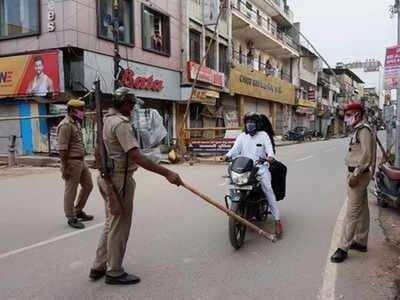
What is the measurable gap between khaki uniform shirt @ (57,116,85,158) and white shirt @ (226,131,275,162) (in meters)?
2.22

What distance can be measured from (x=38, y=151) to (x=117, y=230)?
14441mm

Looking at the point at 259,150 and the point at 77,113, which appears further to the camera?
the point at 77,113

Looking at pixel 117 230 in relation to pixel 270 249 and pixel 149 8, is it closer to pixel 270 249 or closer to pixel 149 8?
pixel 270 249

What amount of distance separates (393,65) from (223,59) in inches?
730

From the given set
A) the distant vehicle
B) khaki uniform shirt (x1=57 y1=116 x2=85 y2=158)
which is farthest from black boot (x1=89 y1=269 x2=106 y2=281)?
the distant vehicle

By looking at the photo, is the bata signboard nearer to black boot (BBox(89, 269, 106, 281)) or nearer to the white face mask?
black boot (BBox(89, 269, 106, 281))

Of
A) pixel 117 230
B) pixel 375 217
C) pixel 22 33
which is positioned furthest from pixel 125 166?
pixel 22 33

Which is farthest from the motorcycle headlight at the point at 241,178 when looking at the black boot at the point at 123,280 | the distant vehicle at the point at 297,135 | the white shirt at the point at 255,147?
the distant vehicle at the point at 297,135

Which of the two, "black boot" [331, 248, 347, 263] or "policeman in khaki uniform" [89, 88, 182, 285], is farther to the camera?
"black boot" [331, 248, 347, 263]

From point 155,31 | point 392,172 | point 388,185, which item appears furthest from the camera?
point 155,31

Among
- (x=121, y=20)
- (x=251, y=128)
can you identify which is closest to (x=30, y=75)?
(x=121, y=20)

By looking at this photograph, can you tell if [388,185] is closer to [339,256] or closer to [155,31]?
[339,256]

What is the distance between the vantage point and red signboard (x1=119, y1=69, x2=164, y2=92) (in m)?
19.3

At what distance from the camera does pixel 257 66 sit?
38531 millimetres
